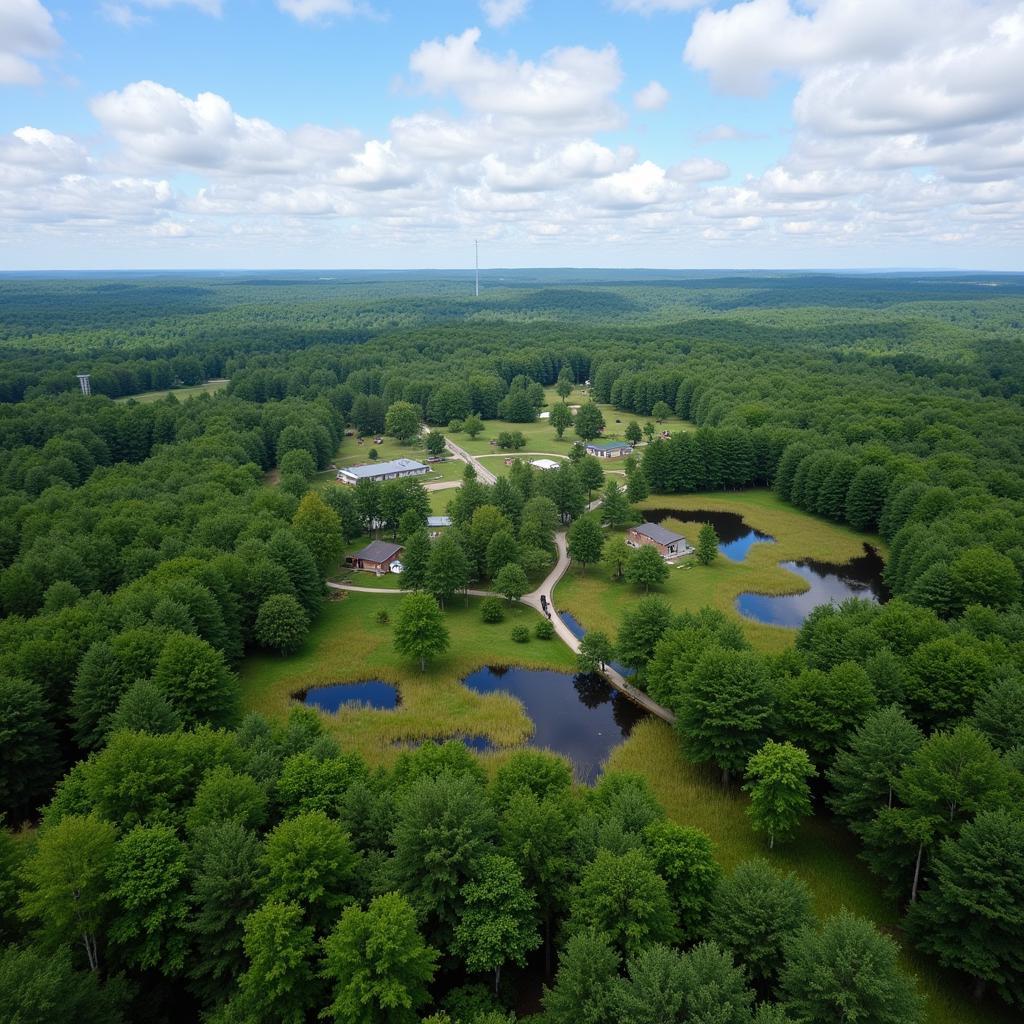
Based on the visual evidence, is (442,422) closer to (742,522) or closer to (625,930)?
(742,522)

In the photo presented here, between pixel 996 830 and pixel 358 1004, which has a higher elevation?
pixel 996 830

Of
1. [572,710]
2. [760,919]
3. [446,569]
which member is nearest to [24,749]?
[572,710]

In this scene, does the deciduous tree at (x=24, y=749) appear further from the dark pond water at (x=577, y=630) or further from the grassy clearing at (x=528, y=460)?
the grassy clearing at (x=528, y=460)

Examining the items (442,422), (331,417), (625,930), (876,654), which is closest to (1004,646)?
(876,654)

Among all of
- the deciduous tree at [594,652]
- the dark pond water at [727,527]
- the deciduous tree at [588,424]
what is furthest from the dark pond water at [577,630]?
the deciduous tree at [588,424]

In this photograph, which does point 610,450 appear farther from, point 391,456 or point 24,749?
point 24,749

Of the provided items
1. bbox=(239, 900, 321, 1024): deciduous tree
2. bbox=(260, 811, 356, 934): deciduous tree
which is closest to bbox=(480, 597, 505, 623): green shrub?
bbox=(260, 811, 356, 934): deciduous tree

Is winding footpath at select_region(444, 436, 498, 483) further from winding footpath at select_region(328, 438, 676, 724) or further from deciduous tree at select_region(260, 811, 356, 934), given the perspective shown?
deciduous tree at select_region(260, 811, 356, 934)
